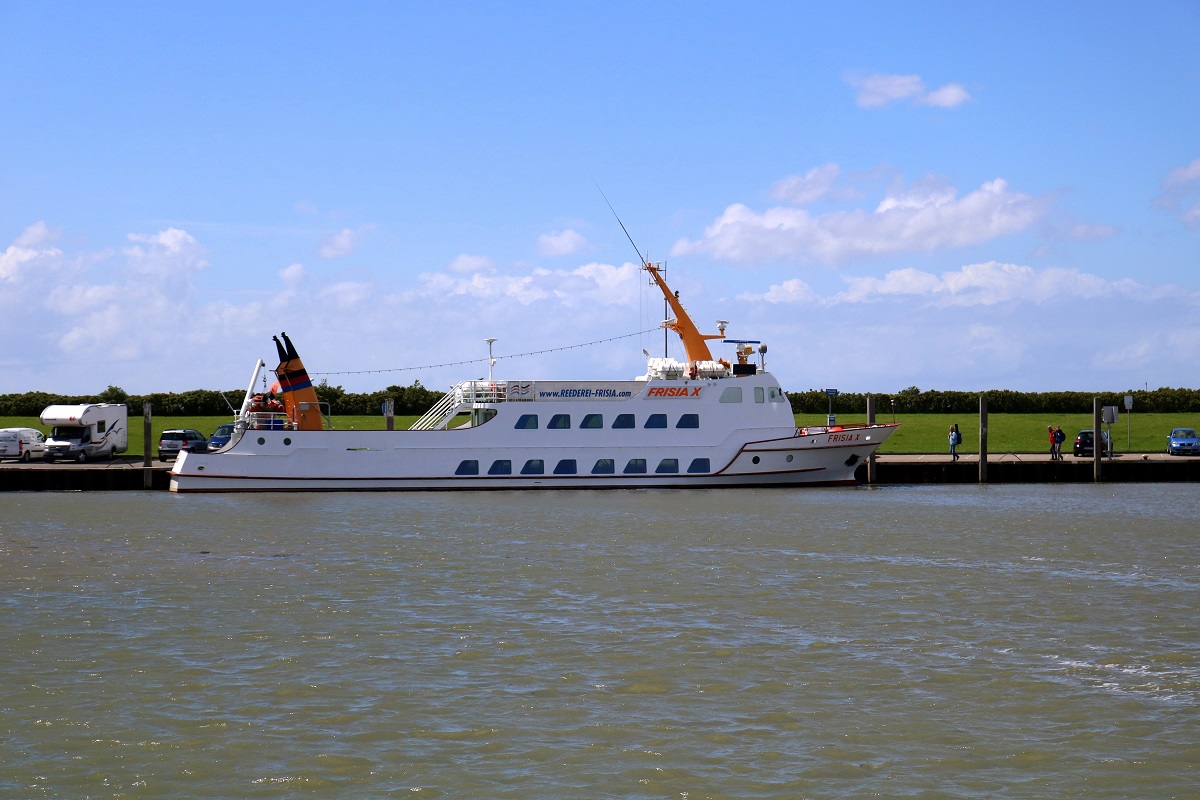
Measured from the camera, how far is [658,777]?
937 cm

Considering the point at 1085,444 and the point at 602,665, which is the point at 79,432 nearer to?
the point at 1085,444

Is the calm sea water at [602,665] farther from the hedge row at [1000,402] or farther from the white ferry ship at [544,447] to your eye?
the hedge row at [1000,402]

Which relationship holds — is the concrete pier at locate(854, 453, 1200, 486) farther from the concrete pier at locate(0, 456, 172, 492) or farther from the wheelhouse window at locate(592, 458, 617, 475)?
the concrete pier at locate(0, 456, 172, 492)

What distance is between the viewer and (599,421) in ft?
129

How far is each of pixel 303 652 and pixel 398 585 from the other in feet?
17.7

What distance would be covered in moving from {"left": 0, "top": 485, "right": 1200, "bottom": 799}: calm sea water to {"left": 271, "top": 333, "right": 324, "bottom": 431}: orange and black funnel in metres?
13.8

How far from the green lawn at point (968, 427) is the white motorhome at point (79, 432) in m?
6.50

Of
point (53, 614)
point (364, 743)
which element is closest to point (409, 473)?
point (53, 614)

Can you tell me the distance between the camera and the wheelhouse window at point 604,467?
128 ft

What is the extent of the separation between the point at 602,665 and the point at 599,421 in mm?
26109

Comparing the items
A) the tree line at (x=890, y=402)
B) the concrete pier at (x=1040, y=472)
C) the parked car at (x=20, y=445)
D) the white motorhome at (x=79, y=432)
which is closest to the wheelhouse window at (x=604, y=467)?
the concrete pier at (x=1040, y=472)

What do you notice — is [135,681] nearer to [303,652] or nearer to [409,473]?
[303,652]

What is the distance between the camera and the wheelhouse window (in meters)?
39.1

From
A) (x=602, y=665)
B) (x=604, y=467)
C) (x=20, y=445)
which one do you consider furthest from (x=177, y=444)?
(x=602, y=665)
